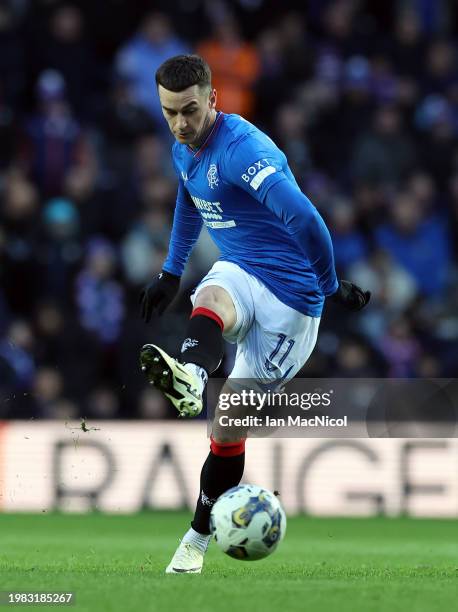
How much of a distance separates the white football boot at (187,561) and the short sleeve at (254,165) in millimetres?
1736

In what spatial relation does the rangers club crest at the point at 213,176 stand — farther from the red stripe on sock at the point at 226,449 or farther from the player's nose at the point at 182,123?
the red stripe on sock at the point at 226,449

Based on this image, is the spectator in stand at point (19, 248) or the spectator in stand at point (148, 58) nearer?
the spectator in stand at point (19, 248)

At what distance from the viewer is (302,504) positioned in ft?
36.4

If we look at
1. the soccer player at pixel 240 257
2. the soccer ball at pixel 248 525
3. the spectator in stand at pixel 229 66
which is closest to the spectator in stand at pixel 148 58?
the spectator in stand at pixel 229 66

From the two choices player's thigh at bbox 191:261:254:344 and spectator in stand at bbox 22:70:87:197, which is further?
spectator in stand at bbox 22:70:87:197

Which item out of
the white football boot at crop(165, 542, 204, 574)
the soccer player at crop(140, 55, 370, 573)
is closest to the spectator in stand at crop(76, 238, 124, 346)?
the soccer player at crop(140, 55, 370, 573)

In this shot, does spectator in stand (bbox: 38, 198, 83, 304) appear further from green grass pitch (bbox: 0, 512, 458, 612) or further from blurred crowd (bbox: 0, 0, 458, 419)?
green grass pitch (bbox: 0, 512, 458, 612)

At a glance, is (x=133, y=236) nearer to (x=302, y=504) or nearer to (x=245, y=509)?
(x=302, y=504)

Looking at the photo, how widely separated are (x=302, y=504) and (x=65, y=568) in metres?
4.67

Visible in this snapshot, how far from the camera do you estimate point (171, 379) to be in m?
5.50

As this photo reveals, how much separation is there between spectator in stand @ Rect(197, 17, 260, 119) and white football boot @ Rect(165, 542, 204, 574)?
7610 millimetres

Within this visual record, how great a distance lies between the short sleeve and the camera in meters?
6.07

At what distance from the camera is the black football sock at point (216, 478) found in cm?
664

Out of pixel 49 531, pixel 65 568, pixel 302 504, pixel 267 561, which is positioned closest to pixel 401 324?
pixel 302 504
